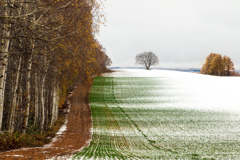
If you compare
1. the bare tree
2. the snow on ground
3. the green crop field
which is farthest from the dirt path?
the bare tree

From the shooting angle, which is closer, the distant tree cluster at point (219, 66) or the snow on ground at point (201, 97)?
the snow on ground at point (201, 97)

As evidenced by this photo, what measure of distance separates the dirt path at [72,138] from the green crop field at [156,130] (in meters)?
0.92

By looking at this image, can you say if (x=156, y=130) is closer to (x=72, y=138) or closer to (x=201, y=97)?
(x=72, y=138)

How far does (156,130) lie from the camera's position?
25312 mm


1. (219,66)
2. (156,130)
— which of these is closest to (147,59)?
(219,66)

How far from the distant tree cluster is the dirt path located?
85.8 m

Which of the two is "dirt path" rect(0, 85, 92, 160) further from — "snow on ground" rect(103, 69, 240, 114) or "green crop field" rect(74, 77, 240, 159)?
"snow on ground" rect(103, 69, 240, 114)

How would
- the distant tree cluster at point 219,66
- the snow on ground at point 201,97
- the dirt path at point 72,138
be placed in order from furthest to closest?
the distant tree cluster at point 219,66, the snow on ground at point 201,97, the dirt path at point 72,138

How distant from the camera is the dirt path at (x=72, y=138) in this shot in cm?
1245

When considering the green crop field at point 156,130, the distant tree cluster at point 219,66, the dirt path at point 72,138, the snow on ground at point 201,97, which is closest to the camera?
the dirt path at point 72,138

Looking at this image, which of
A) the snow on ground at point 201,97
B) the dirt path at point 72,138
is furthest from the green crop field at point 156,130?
the dirt path at point 72,138

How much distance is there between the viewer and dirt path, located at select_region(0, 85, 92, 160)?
12.5m

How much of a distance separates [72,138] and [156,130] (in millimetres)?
9101

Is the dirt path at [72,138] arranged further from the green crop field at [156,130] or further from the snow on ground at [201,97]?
the snow on ground at [201,97]
